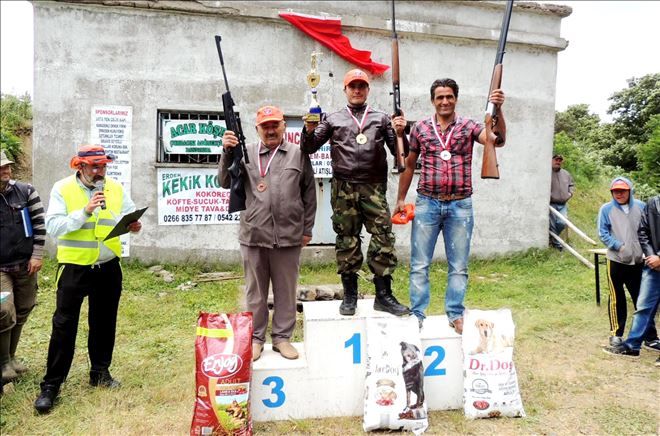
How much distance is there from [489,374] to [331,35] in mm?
6423

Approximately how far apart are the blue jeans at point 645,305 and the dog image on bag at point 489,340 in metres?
2.39

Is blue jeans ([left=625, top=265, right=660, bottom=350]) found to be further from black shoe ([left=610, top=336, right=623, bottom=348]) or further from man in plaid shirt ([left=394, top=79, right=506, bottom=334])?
man in plaid shirt ([left=394, top=79, right=506, bottom=334])

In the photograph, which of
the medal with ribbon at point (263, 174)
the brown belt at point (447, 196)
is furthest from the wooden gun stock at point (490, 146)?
the medal with ribbon at point (263, 174)

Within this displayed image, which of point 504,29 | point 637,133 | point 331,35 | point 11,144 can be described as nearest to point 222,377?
point 504,29

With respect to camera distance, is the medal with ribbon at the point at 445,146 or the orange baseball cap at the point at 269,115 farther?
the medal with ribbon at the point at 445,146

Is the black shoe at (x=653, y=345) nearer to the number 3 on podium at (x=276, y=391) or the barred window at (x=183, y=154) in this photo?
the number 3 on podium at (x=276, y=391)

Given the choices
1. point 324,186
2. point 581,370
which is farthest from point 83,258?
point 324,186

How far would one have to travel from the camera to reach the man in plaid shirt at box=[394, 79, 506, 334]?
3.94 m

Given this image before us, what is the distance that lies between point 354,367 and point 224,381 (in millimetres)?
1044

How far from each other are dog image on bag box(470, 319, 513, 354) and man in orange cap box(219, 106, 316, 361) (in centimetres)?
144

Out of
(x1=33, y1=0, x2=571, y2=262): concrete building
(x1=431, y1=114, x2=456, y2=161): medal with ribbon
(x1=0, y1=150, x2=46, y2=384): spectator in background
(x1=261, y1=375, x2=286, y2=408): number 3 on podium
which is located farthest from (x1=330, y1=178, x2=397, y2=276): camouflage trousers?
(x1=33, y1=0, x2=571, y2=262): concrete building

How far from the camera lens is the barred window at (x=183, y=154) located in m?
8.03

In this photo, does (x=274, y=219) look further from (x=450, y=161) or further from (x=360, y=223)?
(x=450, y=161)

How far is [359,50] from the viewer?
852 cm
